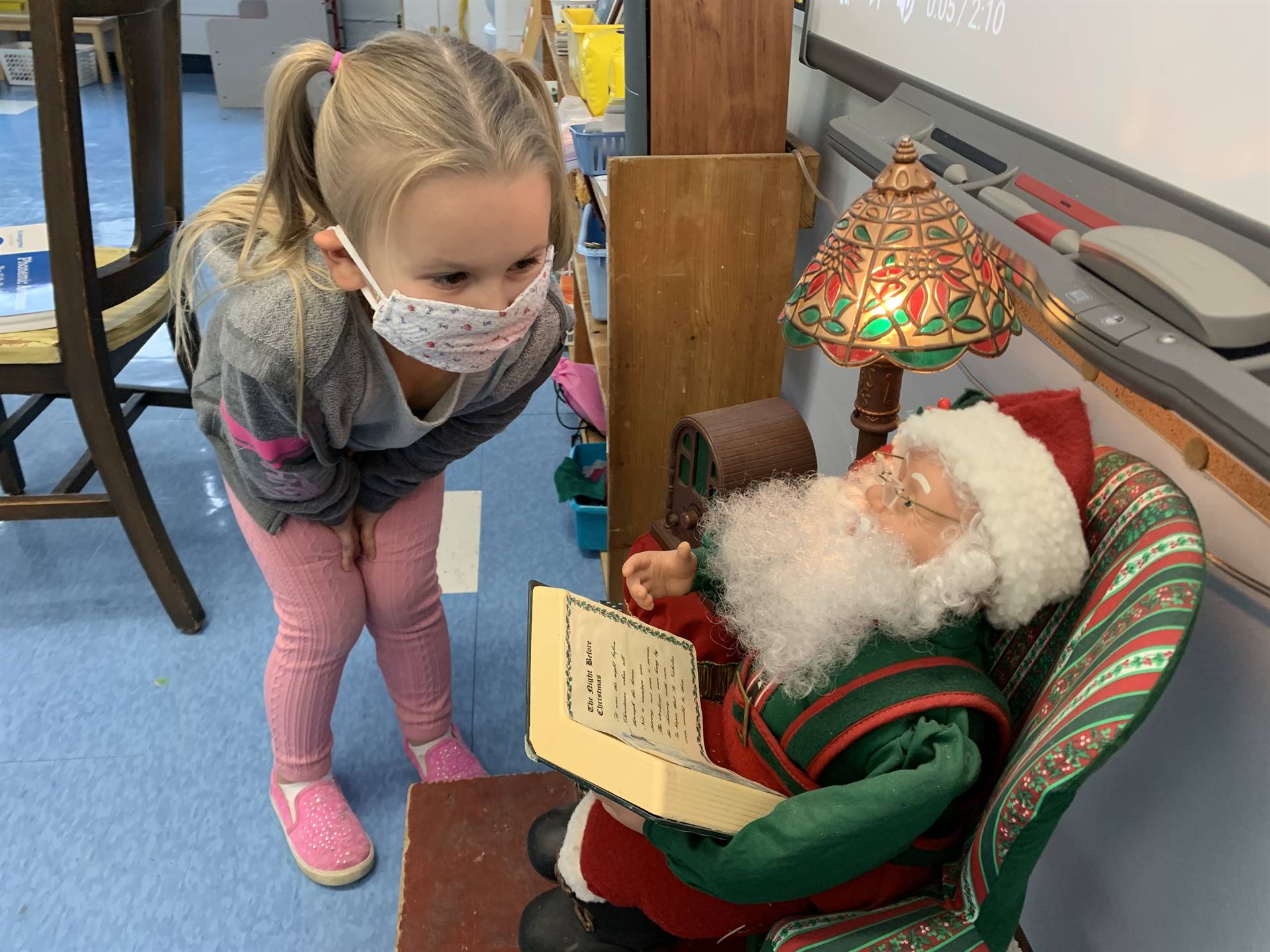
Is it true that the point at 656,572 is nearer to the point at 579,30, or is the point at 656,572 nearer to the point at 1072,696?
the point at 1072,696

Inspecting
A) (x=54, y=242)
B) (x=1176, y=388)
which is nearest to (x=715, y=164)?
(x=1176, y=388)

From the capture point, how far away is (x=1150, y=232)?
0.69 meters

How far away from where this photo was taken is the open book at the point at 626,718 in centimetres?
69

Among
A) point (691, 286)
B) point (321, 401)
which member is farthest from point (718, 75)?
point (321, 401)

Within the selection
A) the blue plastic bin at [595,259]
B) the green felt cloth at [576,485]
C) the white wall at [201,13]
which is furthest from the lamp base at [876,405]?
the white wall at [201,13]

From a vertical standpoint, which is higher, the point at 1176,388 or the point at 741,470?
the point at 1176,388

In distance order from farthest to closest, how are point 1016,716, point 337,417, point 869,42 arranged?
point 869,42 < point 337,417 < point 1016,716

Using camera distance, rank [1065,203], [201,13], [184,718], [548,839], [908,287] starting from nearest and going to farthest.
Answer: [908,287] < [1065,203] < [548,839] < [184,718] < [201,13]

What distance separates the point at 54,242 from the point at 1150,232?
1502 mm

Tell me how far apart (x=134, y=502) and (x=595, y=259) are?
98 centimetres

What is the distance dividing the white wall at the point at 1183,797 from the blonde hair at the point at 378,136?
0.56 metres

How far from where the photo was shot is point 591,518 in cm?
196

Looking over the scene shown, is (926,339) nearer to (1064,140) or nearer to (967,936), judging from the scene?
(1064,140)

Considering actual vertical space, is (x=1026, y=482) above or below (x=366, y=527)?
above
